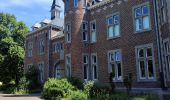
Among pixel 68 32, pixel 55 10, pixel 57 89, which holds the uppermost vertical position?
pixel 55 10

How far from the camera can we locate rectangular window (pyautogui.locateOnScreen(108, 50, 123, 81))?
2074 centimetres

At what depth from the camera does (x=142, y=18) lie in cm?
1934

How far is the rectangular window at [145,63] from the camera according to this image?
59.7 feet

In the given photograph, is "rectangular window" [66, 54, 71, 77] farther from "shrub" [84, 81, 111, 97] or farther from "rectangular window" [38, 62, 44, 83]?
"rectangular window" [38, 62, 44, 83]

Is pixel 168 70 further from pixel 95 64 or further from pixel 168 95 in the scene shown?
pixel 95 64

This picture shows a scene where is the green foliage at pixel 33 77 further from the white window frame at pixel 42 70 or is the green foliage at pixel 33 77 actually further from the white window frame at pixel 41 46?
the white window frame at pixel 41 46

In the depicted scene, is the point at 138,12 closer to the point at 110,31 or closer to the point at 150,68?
the point at 110,31

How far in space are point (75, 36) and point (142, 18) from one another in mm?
7495

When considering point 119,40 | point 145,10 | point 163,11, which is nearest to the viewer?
point 163,11

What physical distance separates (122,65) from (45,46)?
15.3m

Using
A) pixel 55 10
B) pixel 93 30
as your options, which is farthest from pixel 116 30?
pixel 55 10

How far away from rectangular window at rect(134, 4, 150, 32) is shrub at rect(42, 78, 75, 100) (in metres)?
7.68

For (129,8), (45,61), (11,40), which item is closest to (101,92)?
(129,8)

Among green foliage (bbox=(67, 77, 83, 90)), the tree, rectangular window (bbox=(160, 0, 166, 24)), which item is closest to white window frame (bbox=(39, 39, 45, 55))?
the tree
